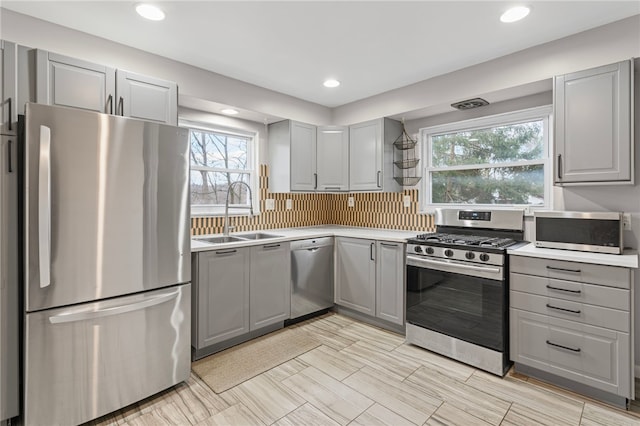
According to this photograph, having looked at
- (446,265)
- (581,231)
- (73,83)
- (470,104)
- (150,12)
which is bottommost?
(446,265)

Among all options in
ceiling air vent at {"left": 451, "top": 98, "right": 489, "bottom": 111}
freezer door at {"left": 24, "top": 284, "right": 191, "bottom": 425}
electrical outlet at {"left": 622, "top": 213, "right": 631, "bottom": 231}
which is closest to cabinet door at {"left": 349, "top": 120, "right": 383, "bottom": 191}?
ceiling air vent at {"left": 451, "top": 98, "right": 489, "bottom": 111}

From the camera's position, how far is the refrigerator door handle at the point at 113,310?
1737mm

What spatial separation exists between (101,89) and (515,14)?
2.80 metres

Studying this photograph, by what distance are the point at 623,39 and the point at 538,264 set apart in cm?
162

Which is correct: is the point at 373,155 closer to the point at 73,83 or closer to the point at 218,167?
the point at 218,167

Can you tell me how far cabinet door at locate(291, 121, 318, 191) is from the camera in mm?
3691

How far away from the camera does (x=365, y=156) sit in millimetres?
3715

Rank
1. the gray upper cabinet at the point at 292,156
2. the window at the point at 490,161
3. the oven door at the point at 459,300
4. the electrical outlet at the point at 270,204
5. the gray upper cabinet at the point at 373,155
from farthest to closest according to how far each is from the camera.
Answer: the electrical outlet at the point at 270,204
the gray upper cabinet at the point at 292,156
the gray upper cabinet at the point at 373,155
the window at the point at 490,161
the oven door at the point at 459,300

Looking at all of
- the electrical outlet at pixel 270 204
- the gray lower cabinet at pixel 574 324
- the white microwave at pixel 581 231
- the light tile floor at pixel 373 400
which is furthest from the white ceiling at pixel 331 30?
the light tile floor at pixel 373 400

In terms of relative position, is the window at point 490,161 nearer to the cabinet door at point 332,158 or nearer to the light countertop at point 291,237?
the light countertop at point 291,237

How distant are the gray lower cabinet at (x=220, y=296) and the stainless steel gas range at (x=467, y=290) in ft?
4.91

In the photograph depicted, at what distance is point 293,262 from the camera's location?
327 centimetres

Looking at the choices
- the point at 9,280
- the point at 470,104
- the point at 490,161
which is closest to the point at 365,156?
the point at 470,104

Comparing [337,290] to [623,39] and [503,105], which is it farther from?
[623,39]
